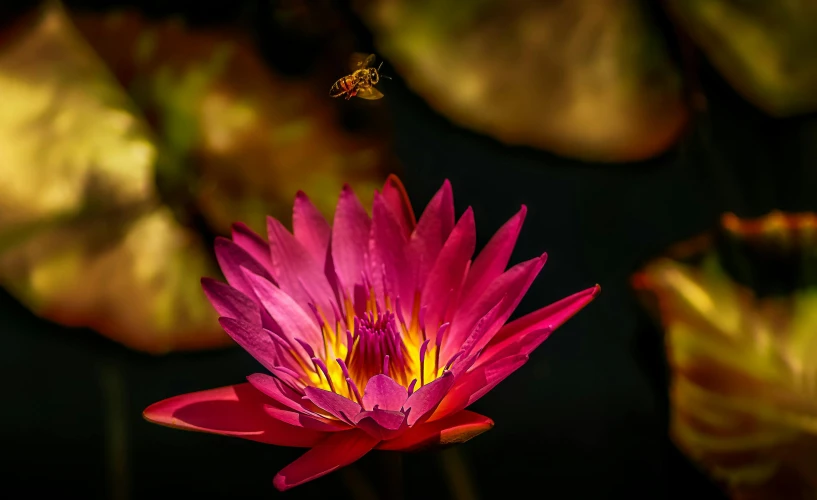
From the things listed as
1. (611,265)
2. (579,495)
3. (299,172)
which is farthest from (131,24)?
(579,495)

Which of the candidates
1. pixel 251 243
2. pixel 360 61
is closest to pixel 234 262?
pixel 251 243

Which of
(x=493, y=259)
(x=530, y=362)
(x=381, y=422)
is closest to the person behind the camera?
(x=381, y=422)

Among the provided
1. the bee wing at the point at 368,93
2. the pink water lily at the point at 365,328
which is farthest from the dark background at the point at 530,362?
the pink water lily at the point at 365,328

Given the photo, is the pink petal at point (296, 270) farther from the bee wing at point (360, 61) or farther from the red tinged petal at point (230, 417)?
the bee wing at point (360, 61)

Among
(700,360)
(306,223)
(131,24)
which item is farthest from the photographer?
(131,24)

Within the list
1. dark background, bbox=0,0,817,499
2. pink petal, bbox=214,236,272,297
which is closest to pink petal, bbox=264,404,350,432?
pink petal, bbox=214,236,272,297

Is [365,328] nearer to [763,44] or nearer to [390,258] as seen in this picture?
[390,258]

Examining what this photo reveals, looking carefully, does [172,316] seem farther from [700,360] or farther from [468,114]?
[700,360]
